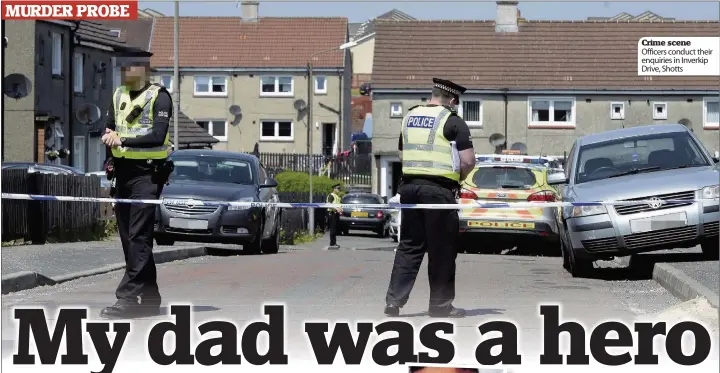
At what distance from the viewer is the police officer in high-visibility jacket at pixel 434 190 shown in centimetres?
1089

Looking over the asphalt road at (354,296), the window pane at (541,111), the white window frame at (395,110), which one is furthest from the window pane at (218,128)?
the asphalt road at (354,296)

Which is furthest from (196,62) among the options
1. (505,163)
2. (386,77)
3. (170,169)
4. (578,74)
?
(170,169)

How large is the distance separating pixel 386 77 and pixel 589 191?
1817 inches

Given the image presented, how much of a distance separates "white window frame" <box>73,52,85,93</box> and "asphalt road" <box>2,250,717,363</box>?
2882 centimetres

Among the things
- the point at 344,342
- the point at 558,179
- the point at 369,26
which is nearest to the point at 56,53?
the point at 558,179

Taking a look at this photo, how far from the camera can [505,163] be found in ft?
74.3

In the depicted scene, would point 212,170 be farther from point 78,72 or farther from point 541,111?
point 541,111

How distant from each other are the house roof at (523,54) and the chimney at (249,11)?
1424 centimetres

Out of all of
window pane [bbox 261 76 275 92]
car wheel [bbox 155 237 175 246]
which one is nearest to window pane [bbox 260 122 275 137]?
window pane [bbox 261 76 275 92]

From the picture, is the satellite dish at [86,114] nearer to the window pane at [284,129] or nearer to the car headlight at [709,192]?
the car headlight at [709,192]

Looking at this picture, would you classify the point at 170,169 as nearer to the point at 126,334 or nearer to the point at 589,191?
the point at 126,334

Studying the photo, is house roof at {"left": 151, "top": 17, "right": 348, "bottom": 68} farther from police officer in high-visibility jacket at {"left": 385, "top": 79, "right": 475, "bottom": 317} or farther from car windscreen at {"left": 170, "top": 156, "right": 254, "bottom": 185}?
police officer in high-visibility jacket at {"left": 385, "top": 79, "right": 475, "bottom": 317}

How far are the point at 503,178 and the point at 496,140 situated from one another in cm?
3789

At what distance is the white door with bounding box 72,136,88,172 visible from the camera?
4648 cm
